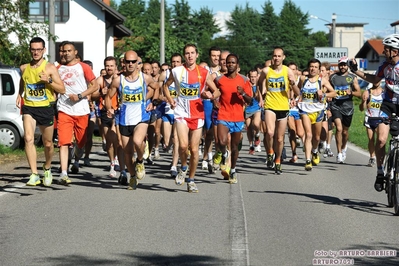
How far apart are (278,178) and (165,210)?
4.75 metres

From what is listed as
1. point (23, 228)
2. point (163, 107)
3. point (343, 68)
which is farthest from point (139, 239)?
point (343, 68)

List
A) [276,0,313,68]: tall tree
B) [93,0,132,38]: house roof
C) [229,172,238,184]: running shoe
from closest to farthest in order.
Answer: [229,172,238,184]: running shoe
[93,0,132,38]: house roof
[276,0,313,68]: tall tree

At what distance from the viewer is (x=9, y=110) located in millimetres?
20047

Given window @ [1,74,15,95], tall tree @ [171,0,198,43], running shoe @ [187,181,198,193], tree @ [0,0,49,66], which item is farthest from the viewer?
tall tree @ [171,0,198,43]

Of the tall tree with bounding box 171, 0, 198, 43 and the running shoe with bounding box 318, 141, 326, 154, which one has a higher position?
the tall tree with bounding box 171, 0, 198, 43

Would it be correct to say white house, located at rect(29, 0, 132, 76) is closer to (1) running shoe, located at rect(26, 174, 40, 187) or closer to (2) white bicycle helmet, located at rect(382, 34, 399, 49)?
(1) running shoe, located at rect(26, 174, 40, 187)

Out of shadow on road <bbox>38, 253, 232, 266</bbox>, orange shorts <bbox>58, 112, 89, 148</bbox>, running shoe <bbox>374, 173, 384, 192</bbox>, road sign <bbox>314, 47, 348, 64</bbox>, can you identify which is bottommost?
shadow on road <bbox>38, 253, 232, 266</bbox>

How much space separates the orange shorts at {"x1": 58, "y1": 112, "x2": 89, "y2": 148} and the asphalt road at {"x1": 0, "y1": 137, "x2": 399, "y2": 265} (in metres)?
0.66

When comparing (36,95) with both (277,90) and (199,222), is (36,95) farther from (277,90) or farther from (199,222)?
(277,90)

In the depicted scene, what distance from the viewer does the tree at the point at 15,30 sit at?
23.4 metres

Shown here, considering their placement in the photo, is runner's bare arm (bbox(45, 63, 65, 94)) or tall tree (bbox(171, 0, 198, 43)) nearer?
runner's bare arm (bbox(45, 63, 65, 94))

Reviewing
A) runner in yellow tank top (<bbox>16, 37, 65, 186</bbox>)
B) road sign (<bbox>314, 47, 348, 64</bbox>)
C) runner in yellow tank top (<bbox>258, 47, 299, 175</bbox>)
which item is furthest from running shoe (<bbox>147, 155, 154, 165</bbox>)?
road sign (<bbox>314, 47, 348, 64</bbox>)

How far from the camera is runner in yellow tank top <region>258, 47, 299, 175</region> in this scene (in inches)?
625

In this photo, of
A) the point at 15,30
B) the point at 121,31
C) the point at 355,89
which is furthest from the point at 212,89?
the point at 121,31
